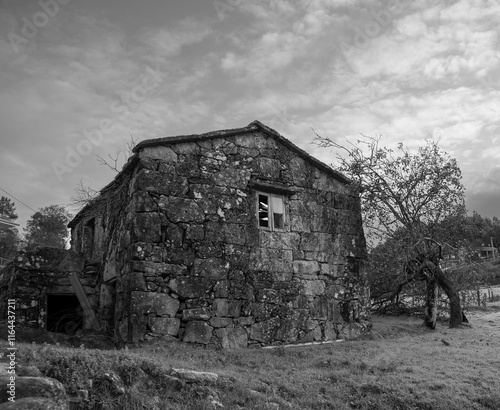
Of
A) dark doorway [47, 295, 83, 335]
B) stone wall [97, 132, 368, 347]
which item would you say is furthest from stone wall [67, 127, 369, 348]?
dark doorway [47, 295, 83, 335]

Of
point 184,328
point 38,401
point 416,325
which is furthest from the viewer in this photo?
point 416,325

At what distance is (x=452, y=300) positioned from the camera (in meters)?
15.2

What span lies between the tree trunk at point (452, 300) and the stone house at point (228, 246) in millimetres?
3497

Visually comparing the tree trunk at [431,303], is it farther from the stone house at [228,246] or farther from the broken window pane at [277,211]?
the broken window pane at [277,211]

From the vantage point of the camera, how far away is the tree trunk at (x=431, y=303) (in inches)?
576

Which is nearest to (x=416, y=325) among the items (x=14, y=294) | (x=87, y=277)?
(x=87, y=277)

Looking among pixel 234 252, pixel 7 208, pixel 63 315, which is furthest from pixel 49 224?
pixel 234 252

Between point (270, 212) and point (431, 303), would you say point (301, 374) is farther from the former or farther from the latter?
point (431, 303)

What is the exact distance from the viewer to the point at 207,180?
1120 centimetres

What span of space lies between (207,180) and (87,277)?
13.1ft

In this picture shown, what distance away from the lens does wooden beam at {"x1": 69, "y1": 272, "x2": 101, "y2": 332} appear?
38.1 feet

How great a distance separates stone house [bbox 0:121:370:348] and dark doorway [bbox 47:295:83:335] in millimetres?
817

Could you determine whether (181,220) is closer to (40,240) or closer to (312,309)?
(312,309)

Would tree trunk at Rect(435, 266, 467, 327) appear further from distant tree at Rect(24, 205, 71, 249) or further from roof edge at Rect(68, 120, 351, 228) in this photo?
distant tree at Rect(24, 205, 71, 249)
